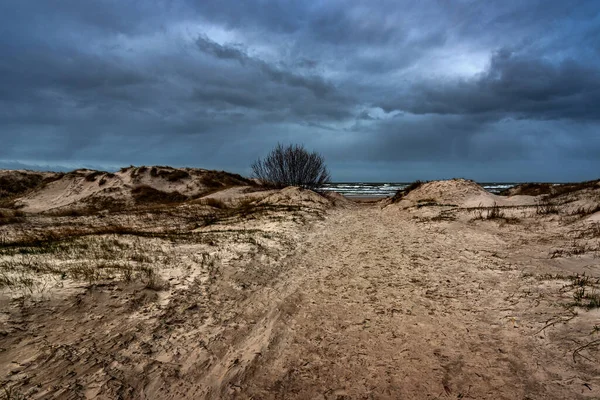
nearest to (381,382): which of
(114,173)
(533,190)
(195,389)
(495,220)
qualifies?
(195,389)

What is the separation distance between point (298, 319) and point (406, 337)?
1.68m

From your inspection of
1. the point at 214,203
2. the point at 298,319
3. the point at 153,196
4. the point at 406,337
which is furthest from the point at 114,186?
the point at 406,337

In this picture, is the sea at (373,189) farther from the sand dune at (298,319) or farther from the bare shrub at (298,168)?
the sand dune at (298,319)

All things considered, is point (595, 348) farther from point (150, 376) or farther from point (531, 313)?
point (150, 376)

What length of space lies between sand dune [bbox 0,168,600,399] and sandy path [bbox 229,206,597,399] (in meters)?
0.02

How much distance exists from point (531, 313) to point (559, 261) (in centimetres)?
396

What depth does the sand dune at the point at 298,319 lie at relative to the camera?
12.6 ft

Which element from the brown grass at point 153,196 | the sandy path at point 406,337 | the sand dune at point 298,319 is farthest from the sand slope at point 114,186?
the sandy path at point 406,337

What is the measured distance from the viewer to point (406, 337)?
491 cm

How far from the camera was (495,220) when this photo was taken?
15.0 m

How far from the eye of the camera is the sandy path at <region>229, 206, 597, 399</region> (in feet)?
12.4

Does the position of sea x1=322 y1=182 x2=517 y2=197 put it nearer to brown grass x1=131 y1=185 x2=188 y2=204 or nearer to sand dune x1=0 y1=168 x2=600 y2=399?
brown grass x1=131 y1=185 x2=188 y2=204

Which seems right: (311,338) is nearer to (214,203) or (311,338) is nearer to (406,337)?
(406,337)

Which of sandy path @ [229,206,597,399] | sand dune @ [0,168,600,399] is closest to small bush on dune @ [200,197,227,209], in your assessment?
sand dune @ [0,168,600,399]
